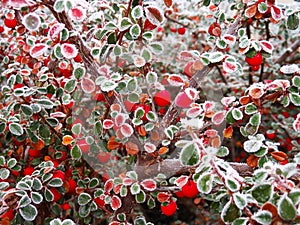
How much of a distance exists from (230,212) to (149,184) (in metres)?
0.42

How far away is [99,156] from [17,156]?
1.15ft

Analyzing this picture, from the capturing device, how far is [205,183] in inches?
31.0

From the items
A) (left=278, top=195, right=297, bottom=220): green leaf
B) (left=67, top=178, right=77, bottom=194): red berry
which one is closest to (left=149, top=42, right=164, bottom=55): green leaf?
(left=67, top=178, right=77, bottom=194): red berry

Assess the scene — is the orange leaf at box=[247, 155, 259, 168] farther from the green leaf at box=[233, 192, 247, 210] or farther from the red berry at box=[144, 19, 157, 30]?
the red berry at box=[144, 19, 157, 30]

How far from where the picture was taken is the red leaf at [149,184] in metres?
1.14

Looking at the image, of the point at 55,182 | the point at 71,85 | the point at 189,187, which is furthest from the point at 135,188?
the point at 71,85

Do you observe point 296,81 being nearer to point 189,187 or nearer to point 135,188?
point 189,187

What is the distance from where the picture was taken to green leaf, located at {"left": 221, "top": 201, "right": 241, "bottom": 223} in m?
0.75

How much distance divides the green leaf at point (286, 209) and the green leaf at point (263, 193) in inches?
2.2

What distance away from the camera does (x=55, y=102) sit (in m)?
1.39

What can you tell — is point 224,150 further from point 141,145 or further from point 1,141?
point 1,141

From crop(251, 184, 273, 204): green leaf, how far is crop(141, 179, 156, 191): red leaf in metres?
0.47

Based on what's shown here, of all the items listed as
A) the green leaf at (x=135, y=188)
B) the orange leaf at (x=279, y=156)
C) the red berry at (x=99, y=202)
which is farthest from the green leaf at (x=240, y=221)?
the red berry at (x=99, y=202)

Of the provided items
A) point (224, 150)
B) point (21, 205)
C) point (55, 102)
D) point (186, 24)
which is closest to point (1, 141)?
point (55, 102)
